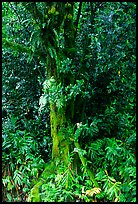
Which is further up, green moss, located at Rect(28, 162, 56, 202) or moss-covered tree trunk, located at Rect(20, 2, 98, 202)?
moss-covered tree trunk, located at Rect(20, 2, 98, 202)

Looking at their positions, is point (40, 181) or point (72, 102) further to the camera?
point (72, 102)

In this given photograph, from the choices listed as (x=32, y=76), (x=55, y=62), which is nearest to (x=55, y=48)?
(x=55, y=62)

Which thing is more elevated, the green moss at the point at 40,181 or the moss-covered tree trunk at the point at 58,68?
the moss-covered tree trunk at the point at 58,68

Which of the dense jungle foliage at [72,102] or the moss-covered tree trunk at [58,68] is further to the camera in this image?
the moss-covered tree trunk at [58,68]

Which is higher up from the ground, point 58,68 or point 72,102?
point 58,68

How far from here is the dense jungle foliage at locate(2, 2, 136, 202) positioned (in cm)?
263

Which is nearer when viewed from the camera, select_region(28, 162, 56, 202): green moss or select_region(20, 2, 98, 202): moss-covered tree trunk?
select_region(28, 162, 56, 202): green moss

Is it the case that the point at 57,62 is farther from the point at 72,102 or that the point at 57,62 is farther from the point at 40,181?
the point at 40,181

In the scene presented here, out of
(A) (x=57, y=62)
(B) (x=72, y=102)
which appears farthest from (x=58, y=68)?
(B) (x=72, y=102)

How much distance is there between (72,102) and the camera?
2889 millimetres

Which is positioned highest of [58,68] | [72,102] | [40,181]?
[58,68]

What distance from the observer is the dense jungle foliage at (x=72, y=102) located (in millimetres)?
2633

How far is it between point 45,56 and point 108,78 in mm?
657

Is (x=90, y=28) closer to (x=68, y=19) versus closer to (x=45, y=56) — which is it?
(x=68, y=19)
